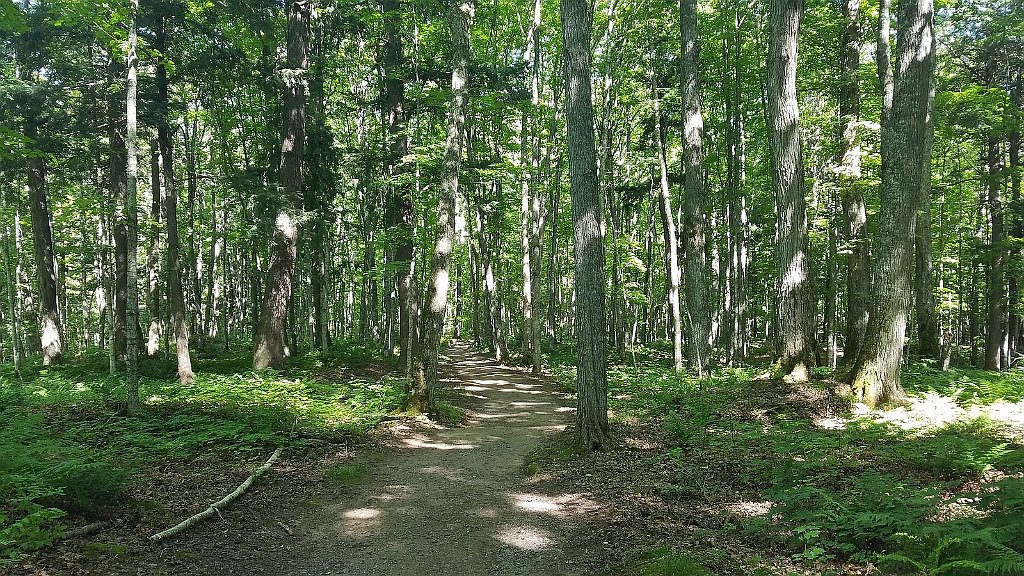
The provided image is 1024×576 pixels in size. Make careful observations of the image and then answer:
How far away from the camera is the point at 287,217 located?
46.7 feet

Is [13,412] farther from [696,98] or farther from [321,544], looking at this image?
[696,98]

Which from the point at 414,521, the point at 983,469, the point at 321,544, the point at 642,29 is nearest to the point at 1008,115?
the point at 642,29

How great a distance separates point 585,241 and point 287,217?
32.8 ft

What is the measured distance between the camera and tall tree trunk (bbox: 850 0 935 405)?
821cm

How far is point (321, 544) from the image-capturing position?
526cm

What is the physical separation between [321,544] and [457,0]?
10750mm

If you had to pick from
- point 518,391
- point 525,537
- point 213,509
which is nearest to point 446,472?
point 525,537

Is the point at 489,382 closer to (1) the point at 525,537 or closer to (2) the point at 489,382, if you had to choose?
(2) the point at 489,382

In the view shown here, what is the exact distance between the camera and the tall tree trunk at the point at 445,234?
1045 cm

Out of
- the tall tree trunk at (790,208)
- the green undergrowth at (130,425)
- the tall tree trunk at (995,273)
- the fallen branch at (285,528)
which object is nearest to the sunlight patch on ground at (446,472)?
the green undergrowth at (130,425)

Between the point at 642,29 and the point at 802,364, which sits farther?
the point at 642,29

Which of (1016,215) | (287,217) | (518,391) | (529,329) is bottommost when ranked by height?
(518,391)

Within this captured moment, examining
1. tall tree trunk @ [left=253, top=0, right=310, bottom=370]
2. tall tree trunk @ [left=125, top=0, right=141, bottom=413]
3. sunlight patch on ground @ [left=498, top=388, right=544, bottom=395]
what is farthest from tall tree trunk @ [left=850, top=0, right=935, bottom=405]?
tall tree trunk @ [left=253, top=0, right=310, bottom=370]

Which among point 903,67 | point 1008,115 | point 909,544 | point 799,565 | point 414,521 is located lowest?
point 414,521
